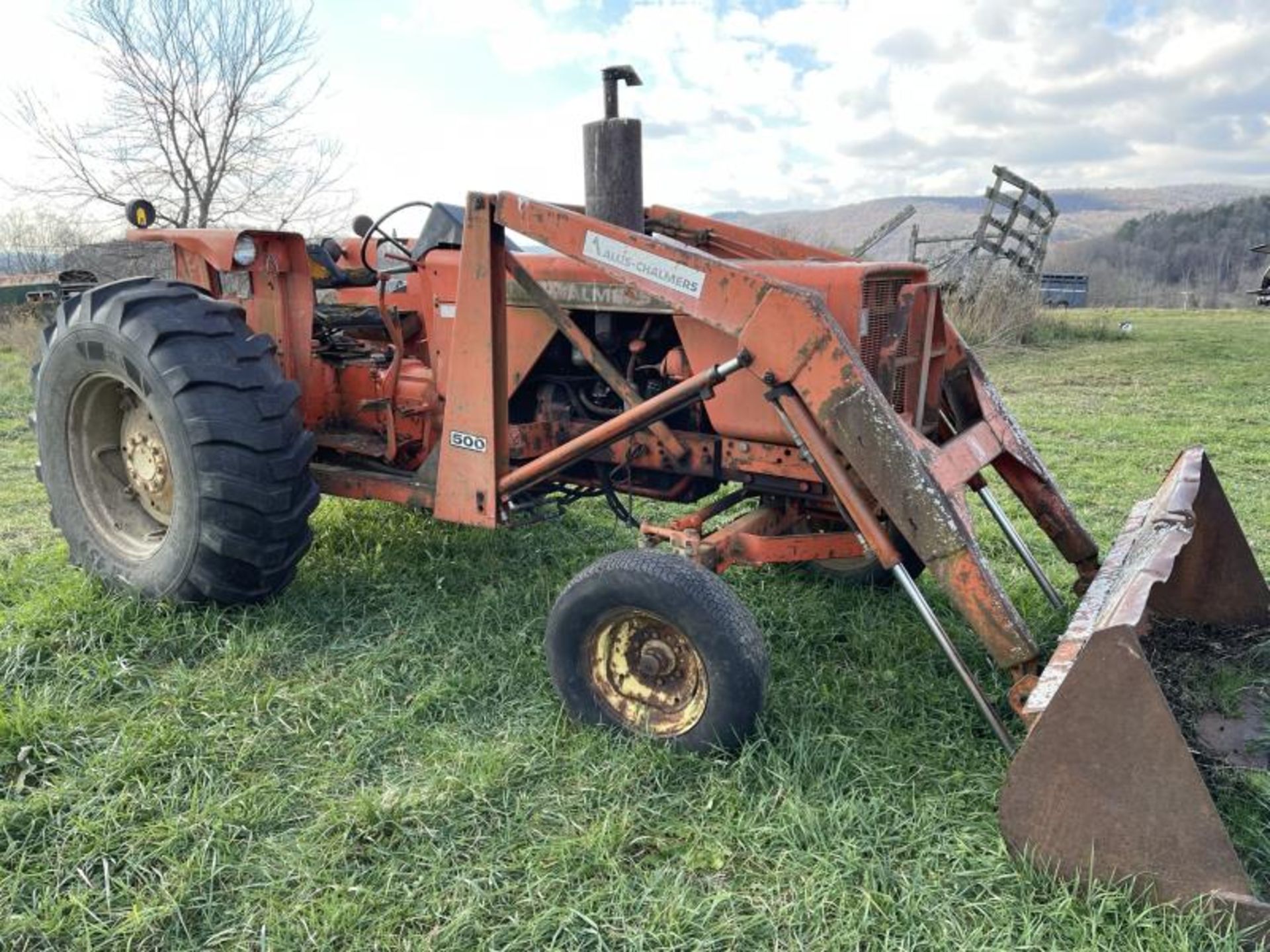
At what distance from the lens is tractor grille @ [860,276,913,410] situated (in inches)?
126

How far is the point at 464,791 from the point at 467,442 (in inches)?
52.8

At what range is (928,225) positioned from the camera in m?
19.0

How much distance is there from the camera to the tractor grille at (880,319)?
319 centimetres

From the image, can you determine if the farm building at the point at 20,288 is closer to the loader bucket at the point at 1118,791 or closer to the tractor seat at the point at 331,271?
the tractor seat at the point at 331,271

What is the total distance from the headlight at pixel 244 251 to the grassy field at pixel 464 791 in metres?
1.42

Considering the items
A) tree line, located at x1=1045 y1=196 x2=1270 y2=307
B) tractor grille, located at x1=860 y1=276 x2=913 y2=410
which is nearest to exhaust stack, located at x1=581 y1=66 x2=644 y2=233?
tractor grille, located at x1=860 y1=276 x2=913 y2=410

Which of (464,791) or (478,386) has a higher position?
(478,386)

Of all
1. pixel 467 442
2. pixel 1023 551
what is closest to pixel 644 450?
pixel 467 442

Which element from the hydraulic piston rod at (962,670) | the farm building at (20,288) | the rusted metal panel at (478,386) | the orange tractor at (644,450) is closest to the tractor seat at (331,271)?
the orange tractor at (644,450)

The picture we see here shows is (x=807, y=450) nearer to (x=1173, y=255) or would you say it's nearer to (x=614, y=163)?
(x=614, y=163)

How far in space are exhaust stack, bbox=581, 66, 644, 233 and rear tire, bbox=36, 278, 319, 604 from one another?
55.8 inches

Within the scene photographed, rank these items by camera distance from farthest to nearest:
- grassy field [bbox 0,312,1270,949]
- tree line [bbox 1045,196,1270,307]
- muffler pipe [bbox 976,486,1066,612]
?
tree line [bbox 1045,196,1270,307]
muffler pipe [bbox 976,486,1066,612]
grassy field [bbox 0,312,1270,949]

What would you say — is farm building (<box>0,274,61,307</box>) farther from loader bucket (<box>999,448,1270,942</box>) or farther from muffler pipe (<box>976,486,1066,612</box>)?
loader bucket (<box>999,448,1270,942</box>)

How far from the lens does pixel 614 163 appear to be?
3.42 metres
